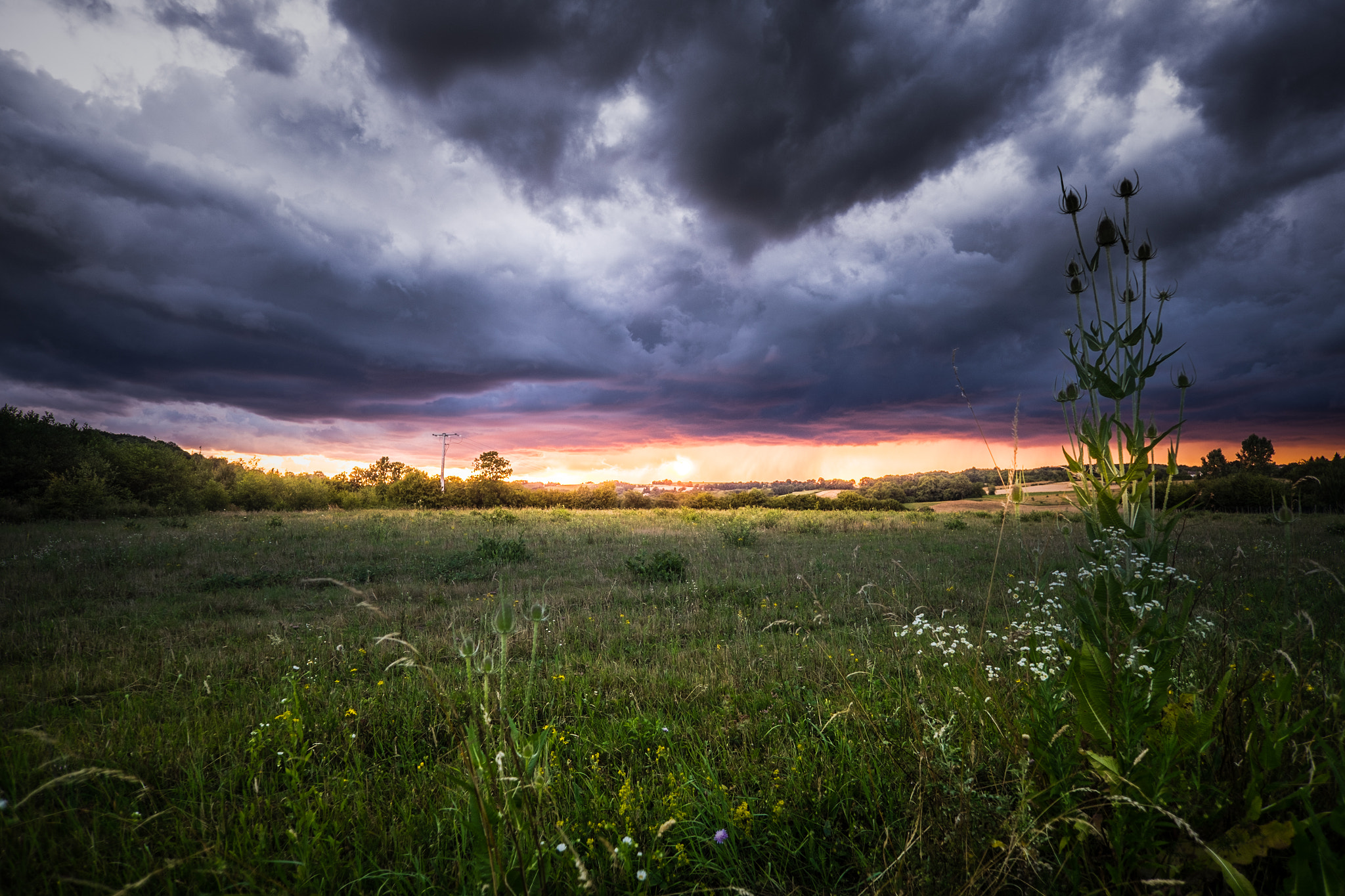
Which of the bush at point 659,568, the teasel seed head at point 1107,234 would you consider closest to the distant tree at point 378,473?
the bush at point 659,568

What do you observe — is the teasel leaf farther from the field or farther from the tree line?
the tree line

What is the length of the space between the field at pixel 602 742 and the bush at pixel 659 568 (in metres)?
1.28

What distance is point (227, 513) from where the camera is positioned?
1161 inches

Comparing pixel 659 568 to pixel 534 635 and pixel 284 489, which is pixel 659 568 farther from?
pixel 284 489

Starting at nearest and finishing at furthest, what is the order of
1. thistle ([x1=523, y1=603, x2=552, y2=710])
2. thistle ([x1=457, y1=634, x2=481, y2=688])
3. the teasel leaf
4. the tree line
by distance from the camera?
the teasel leaf < thistle ([x1=457, y1=634, x2=481, y2=688]) < thistle ([x1=523, y1=603, x2=552, y2=710]) < the tree line

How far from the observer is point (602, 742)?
3834 millimetres

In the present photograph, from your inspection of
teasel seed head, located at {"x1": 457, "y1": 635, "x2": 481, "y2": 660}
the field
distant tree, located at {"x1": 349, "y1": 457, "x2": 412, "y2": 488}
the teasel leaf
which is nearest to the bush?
the field

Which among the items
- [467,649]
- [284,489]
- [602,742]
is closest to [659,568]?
[602,742]

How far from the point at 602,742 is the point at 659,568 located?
7101 mm

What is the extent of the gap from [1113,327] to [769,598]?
6.63 m

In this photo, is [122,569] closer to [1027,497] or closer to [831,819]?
[831,819]

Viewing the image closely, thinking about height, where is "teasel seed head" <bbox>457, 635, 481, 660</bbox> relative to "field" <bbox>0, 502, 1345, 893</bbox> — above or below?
above

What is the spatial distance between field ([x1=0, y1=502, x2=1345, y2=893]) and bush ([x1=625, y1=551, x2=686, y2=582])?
128 centimetres

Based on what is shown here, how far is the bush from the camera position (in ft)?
35.2
